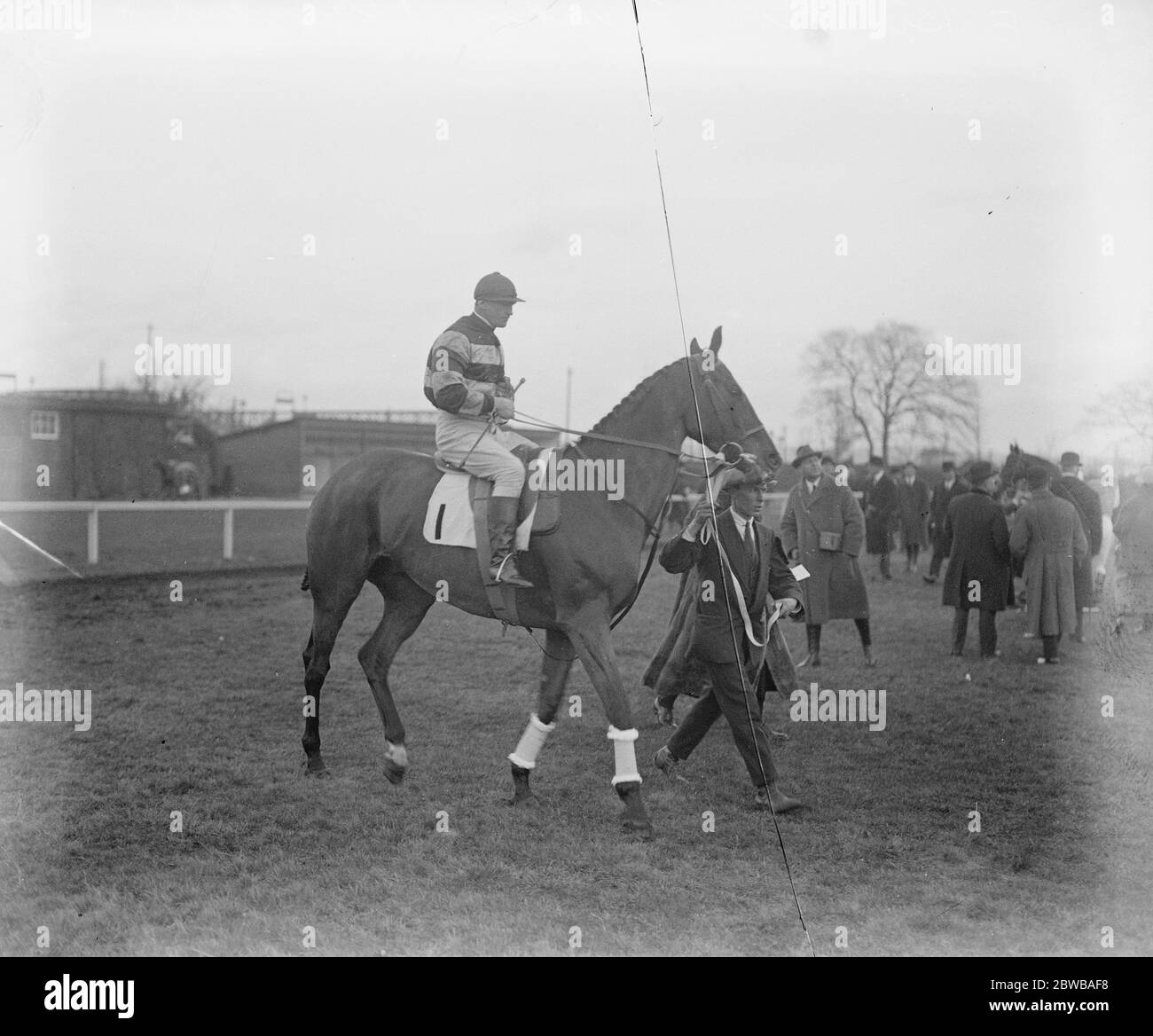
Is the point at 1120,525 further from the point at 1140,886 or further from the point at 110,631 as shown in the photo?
the point at 110,631

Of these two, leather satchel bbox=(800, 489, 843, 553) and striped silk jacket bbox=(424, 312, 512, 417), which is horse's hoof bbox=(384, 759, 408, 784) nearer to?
striped silk jacket bbox=(424, 312, 512, 417)

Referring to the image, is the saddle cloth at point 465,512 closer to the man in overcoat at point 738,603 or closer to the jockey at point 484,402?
the jockey at point 484,402

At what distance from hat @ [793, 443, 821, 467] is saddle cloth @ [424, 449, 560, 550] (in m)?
3.24

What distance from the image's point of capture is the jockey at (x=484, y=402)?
186 inches

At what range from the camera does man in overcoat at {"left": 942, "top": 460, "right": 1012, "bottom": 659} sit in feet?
27.8

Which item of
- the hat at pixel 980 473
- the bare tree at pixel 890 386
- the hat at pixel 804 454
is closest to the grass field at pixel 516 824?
the bare tree at pixel 890 386

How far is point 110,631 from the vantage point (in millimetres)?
7730

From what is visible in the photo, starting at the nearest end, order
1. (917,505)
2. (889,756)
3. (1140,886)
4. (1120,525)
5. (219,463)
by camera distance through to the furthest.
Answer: (1140,886)
(889,756)
(1120,525)
(219,463)
(917,505)

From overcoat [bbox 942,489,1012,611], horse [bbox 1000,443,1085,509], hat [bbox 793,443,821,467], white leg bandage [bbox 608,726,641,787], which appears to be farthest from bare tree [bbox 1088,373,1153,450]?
overcoat [bbox 942,489,1012,611]

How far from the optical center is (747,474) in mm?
4680

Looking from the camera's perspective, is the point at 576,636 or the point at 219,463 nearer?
the point at 576,636

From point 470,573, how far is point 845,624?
20.5 feet

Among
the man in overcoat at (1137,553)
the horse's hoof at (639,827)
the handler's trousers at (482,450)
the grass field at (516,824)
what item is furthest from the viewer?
the man in overcoat at (1137,553)
